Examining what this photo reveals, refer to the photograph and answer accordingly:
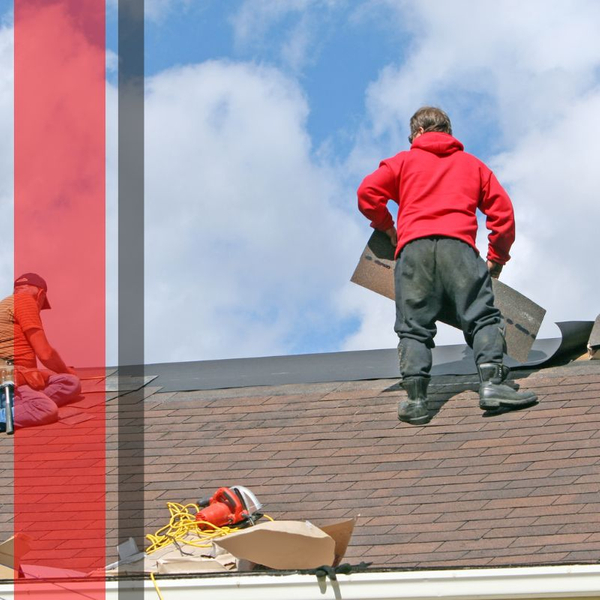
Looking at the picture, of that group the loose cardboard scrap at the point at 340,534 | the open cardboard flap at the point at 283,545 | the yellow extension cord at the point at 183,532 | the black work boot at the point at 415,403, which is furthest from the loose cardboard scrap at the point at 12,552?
the black work boot at the point at 415,403

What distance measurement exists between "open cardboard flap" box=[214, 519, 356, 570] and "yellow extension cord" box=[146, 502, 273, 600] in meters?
0.62

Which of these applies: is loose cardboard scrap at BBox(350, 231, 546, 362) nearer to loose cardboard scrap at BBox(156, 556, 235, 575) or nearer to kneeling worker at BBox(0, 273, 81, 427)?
kneeling worker at BBox(0, 273, 81, 427)

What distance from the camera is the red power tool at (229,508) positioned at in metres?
6.57

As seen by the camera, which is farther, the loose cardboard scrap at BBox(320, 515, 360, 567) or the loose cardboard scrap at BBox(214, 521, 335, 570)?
the loose cardboard scrap at BBox(320, 515, 360, 567)

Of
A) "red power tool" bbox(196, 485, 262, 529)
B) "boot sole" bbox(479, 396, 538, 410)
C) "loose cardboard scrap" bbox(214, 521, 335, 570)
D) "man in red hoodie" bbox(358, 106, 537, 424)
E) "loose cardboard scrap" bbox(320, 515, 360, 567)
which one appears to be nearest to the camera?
"loose cardboard scrap" bbox(214, 521, 335, 570)

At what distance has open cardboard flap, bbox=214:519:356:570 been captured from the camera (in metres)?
5.70

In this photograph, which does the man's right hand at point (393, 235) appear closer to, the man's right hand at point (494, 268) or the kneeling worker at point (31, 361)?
the man's right hand at point (494, 268)

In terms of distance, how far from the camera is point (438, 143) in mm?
7988

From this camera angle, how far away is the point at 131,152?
534 cm

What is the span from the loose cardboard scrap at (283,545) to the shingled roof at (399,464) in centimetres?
41

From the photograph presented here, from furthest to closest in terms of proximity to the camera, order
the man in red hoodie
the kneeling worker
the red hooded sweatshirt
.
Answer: the kneeling worker < the red hooded sweatshirt < the man in red hoodie

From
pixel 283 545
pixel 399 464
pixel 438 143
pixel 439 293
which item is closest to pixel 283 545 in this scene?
pixel 283 545

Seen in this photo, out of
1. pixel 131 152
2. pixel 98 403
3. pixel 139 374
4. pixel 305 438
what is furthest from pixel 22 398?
pixel 131 152

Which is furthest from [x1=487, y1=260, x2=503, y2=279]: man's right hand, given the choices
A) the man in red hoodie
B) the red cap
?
the red cap
